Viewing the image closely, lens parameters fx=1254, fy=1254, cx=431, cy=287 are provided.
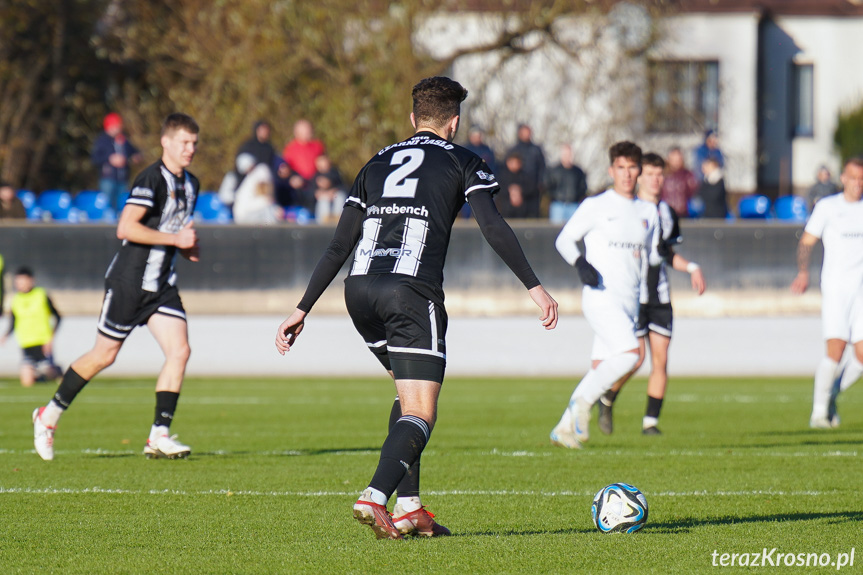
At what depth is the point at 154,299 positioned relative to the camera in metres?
8.84

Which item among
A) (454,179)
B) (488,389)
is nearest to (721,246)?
(488,389)

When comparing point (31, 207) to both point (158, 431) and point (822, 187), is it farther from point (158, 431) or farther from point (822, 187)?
point (158, 431)

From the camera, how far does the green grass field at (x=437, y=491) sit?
5535 mm

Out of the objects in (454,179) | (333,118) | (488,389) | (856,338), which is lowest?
(488,389)

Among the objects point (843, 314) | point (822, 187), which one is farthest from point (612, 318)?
point (822, 187)

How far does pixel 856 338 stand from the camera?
1102 centimetres

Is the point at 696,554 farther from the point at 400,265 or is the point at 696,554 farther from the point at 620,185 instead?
the point at 620,185

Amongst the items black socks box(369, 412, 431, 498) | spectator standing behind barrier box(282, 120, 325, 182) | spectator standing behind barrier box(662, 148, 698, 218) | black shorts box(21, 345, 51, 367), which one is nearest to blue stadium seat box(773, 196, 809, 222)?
spectator standing behind barrier box(662, 148, 698, 218)

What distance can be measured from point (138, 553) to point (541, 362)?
1326cm

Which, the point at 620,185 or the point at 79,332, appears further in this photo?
the point at 79,332

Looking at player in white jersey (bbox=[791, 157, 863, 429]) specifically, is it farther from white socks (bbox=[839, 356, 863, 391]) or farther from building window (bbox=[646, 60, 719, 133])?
building window (bbox=[646, 60, 719, 133])

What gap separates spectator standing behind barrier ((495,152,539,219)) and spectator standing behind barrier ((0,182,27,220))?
24.2 feet

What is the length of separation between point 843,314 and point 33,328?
35.7 ft

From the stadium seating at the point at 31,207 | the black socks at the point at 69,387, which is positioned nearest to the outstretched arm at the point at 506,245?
the black socks at the point at 69,387
